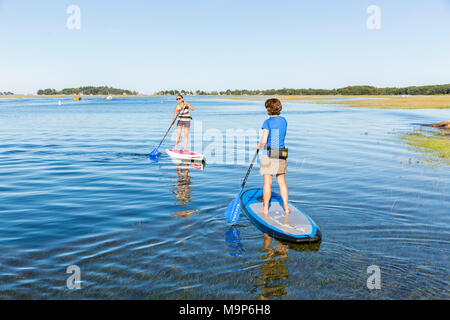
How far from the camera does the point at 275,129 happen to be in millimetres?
7734

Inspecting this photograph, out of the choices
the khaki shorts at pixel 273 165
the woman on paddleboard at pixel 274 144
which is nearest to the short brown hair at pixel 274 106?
the woman on paddleboard at pixel 274 144

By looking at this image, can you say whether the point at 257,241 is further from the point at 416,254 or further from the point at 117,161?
the point at 117,161

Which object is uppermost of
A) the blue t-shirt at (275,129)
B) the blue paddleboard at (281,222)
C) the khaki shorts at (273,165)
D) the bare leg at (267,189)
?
the blue t-shirt at (275,129)

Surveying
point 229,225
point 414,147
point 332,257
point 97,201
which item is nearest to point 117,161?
point 97,201

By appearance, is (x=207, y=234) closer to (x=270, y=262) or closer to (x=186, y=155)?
(x=270, y=262)

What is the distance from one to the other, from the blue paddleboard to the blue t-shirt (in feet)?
5.56

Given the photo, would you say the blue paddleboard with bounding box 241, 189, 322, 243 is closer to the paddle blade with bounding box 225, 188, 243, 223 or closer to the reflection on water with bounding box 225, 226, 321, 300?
the reflection on water with bounding box 225, 226, 321, 300

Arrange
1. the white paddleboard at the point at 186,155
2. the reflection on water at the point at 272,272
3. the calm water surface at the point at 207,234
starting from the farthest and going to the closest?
the white paddleboard at the point at 186,155 < the calm water surface at the point at 207,234 < the reflection on water at the point at 272,272

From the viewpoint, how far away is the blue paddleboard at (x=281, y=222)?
7094 mm

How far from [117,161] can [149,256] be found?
10621 mm

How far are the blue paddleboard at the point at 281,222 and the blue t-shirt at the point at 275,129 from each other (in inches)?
66.8

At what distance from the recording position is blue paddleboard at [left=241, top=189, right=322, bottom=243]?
7.09 meters

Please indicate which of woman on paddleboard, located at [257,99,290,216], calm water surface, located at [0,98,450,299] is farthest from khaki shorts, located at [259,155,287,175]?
calm water surface, located at [0,98,450,299]

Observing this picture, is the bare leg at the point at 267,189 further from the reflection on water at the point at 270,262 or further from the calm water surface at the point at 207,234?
the reflection on water at the point at 270,262
